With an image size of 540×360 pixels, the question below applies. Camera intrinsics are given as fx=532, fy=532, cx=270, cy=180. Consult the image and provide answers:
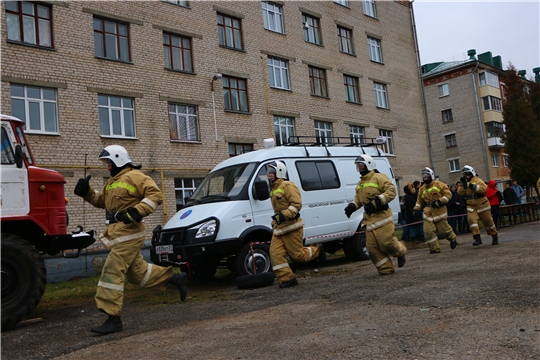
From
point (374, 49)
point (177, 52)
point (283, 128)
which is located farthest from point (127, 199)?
point (374, 49)

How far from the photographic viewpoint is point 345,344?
4227 mm

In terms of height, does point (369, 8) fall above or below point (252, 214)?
above

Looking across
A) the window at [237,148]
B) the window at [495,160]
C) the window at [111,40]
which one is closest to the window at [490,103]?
the window at [495,160]

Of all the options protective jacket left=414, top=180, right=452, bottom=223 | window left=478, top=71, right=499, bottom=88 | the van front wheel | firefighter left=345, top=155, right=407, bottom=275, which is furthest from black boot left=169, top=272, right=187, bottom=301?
window left=478, top=71, right=499, bottom=88

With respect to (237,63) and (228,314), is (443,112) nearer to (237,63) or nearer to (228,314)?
(237,63)

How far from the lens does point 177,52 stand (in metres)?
20.5

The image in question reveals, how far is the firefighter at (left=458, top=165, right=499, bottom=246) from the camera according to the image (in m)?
12.1

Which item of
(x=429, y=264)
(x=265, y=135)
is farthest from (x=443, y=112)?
(x=429, y=264)

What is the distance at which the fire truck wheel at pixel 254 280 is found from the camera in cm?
841

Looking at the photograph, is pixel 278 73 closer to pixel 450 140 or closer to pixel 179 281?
pixel 179 281

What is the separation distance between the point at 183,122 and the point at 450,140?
32854 mm

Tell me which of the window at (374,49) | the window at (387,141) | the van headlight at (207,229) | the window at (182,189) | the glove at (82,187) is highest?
the window at (374,49)

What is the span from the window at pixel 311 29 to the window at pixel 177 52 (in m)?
7.35

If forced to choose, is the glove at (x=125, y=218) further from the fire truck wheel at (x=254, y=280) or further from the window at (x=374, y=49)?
the window at (x=374, y=49)
